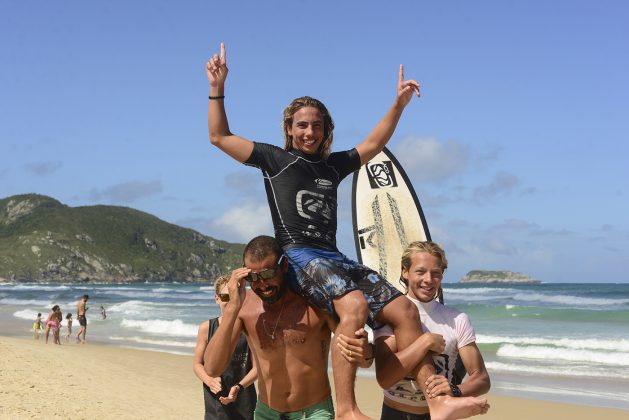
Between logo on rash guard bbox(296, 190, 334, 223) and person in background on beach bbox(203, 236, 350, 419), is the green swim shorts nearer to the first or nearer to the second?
person in background on beach bbox(203, 236, 350, 419)

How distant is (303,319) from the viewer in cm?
354

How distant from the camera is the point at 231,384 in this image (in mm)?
5375

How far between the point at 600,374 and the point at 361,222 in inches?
439

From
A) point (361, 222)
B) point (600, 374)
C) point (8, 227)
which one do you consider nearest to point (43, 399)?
point (361, 222)

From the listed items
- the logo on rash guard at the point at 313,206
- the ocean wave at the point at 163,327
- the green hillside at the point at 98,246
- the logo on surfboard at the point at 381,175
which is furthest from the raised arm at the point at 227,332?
the green hillside at the point at 98,246

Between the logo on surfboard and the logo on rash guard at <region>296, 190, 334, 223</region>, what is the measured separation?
192 cm

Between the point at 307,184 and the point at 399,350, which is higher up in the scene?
the point at 307,184

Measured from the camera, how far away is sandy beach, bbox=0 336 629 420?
33.8ft

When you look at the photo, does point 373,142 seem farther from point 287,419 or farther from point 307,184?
point 287,419

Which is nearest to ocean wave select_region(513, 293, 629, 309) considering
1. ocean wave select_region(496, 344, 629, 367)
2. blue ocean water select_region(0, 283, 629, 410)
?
blue ocean water select_region(0, 283, 629, 410)

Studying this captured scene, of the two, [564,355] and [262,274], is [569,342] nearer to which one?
[564,355]

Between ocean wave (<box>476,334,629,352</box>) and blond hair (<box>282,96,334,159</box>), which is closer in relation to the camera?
blond hair (<box>282,96,334,159</box>)

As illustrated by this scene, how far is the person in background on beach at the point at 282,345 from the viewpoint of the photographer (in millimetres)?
3484

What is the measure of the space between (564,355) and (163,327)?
46.7 feet
